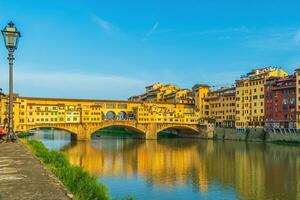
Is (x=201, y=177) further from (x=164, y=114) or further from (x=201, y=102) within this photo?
(x=201, y=102)

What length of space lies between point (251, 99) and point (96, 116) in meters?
29.6

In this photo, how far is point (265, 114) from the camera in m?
67.2

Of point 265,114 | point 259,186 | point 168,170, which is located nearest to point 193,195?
point 259,186

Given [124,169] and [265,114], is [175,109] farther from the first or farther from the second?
[124,169]

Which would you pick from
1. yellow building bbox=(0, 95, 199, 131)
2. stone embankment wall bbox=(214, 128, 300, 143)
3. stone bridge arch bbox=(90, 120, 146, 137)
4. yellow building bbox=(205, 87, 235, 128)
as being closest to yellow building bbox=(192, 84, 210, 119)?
yellow building bbox=(205, 87, 235, 128)

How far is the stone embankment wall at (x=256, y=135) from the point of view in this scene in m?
57.8

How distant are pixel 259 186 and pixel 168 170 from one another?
9034 millimetres

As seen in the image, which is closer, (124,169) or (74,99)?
(124,169)

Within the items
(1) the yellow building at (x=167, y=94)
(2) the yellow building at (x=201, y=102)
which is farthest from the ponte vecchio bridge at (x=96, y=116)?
(1) the yellow building at (x=167, y=94)

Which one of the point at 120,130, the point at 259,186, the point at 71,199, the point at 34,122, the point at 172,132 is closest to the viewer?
the point at 71,199

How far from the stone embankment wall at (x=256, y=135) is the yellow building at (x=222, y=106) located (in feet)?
17.4

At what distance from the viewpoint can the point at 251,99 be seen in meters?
70.8

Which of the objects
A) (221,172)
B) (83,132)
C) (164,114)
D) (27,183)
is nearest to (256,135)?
(164,114)

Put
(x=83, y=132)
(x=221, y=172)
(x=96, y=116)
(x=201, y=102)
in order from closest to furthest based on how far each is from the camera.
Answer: (x=221, y=172) < (x=83, y=132) < (x=96, y=116) < (x=201, y=102)
